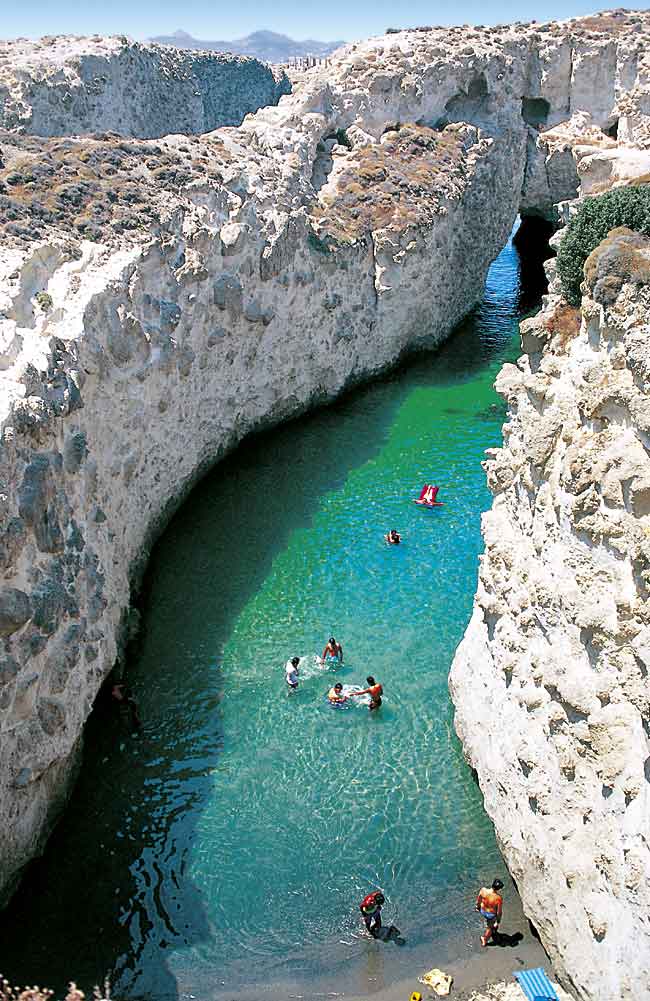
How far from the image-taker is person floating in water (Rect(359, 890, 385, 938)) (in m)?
14.7

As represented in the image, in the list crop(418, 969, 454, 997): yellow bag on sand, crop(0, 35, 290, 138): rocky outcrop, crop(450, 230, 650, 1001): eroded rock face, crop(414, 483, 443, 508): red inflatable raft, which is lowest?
crop(418, 969, 454, 997): yellow bag on sand

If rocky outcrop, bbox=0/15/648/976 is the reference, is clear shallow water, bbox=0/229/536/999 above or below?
below

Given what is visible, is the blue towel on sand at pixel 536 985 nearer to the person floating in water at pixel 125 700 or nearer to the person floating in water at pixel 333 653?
the person floating in water at pixel 333 653

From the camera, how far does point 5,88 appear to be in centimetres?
4253

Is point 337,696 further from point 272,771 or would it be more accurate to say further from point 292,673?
point 272,771

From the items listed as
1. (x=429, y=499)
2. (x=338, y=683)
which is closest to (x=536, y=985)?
(x=338, y=683)

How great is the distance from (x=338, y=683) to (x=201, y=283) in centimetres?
1476

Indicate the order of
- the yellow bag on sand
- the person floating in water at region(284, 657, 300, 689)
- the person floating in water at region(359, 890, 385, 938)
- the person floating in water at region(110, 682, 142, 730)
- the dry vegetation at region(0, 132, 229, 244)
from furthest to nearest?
the dry vegetation at region(0, 132, 229, 244) → the person floating in water at region(284, 657, 300, 689) → the person floating in water at region(110, 682, 142, 730) → the person floating in water at region(359, 890, 385, 938) → the yellow bag on sand

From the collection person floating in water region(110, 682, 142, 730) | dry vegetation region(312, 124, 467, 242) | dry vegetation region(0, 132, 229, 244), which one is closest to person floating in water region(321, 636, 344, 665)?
person floating in water region(110, 682, 142, 730)

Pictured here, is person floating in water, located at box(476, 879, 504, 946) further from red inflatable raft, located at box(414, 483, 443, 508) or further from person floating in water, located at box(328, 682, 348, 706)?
red inflatable raft, located at box(414, 483, 443, 508)

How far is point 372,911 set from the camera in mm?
14766

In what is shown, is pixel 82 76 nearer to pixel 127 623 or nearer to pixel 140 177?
pixel 140 177

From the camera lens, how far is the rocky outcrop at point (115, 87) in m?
43.9

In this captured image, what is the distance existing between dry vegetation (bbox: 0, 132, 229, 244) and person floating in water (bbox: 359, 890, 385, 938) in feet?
61.2
